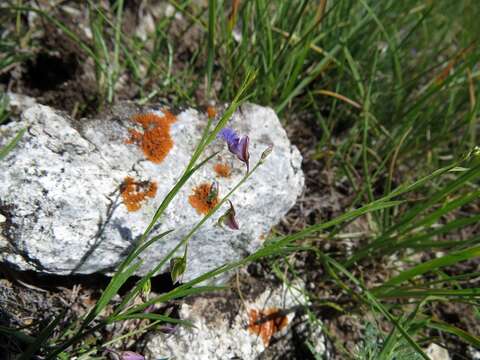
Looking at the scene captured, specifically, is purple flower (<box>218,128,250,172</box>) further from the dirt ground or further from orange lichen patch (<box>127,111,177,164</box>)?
the dirt ground

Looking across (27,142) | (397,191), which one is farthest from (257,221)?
(27,142)

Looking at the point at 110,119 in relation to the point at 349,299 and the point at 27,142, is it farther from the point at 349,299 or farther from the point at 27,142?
the point at 349,299

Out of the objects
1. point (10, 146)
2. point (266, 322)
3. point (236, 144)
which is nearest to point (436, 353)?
point (266, 322)

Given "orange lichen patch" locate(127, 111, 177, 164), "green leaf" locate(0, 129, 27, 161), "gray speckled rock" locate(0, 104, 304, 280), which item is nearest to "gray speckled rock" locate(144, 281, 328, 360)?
"gray speckled rock" locate(0, 104, 304, 280)

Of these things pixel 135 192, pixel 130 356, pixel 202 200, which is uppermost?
pixel 202 200

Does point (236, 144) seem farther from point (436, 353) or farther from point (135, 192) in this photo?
point (436, 353)

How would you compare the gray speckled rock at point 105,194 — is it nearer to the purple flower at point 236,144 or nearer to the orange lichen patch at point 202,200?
the orange lichen patch at point 202,200

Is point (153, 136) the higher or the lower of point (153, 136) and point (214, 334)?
the higher
